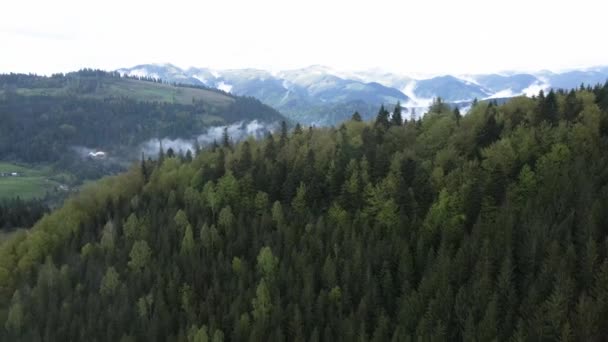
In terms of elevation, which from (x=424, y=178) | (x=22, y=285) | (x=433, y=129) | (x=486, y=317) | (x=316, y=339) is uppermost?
(x=433, y=129)

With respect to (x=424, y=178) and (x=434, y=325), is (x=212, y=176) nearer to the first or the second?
(x=424, y=178)

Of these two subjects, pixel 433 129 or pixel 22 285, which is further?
pixel 433 129

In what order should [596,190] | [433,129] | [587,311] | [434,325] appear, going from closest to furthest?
[587,311], [434,325], [596,190], [433,129]

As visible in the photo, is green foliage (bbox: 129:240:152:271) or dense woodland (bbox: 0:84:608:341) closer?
dense woodland (bbox: 0:84:608:341)

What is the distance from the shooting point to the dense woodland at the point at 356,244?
104 metres

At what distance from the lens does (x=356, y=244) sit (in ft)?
427

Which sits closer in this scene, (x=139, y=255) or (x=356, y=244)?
(x=356, y=244)

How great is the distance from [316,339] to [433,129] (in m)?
90.4

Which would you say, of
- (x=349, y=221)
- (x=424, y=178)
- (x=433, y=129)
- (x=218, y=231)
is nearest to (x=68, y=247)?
(x=218, y=231)

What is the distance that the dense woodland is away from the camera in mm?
103812

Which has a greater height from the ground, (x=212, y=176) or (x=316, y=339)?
(x=212, y=176)

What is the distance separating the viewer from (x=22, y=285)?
147 meters

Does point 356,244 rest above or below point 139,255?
above

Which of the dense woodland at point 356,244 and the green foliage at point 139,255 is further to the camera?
the green foliage at point 139,255
